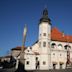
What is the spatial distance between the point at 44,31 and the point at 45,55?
7.55m

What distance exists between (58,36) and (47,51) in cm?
878

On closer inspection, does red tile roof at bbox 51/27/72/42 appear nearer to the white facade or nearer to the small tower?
the white facade

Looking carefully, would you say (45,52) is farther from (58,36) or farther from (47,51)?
(58,36)

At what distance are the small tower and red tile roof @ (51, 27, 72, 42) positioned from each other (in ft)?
12.8

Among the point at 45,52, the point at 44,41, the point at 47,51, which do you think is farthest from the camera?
the point at 44,41

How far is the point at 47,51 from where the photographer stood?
55.0 meters

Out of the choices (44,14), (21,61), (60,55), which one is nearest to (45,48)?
(60,55)

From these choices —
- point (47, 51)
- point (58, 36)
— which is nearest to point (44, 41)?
point (47, 51)

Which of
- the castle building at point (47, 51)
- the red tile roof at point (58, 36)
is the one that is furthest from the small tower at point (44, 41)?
the red tile roof at point (58, 36)

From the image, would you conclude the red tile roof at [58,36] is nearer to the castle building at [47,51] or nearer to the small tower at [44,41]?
the castle building at [47,51]

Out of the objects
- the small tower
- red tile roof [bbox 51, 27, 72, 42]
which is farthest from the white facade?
red tile roof [bbox 51, 27, 72, 42]

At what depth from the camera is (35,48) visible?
189 feet

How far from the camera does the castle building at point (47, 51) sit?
54625 mm

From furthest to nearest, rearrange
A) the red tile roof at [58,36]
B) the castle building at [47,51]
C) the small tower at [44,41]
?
the red tile roof at [58,36] → the castle building at [47,51] → the small tower at [44,41]
